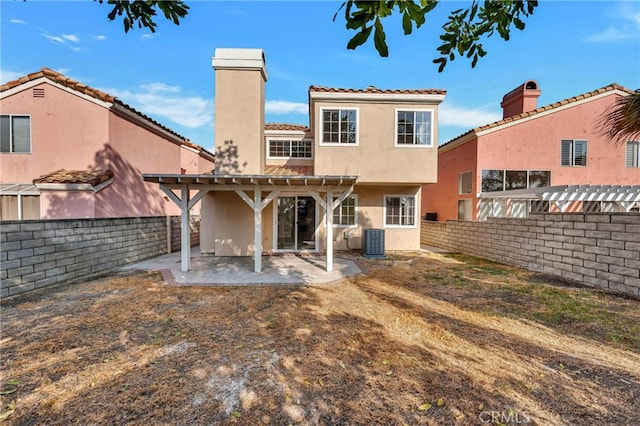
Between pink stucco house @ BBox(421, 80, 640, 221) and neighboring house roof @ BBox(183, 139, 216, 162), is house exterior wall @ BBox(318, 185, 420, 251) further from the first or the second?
neighboring house roof @ BBox(183, 139, 216, 162)

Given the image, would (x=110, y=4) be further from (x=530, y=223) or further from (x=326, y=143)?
(x=530, y=223)

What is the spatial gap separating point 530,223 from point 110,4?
1129 cm

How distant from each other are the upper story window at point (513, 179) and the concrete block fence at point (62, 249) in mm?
15166

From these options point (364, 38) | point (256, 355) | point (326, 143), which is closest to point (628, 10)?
point (364, 38)

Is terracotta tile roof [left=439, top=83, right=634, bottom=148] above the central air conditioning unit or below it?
above

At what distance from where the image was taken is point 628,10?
423cm

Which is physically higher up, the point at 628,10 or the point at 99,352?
the point at 628,10

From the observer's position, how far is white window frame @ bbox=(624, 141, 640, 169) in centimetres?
1357

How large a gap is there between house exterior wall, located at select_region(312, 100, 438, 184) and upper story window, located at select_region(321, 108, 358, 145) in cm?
16

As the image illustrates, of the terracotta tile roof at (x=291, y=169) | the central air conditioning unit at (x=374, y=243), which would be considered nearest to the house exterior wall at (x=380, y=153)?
the terracotta tile roof at (x=291, y=169)

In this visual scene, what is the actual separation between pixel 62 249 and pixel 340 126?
940 centimetres

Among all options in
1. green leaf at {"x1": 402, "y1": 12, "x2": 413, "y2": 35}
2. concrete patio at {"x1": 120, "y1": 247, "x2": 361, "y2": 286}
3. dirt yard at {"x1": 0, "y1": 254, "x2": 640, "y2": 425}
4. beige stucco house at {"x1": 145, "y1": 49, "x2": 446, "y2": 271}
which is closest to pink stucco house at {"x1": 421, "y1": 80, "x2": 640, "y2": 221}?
beige stucco house at {"x1": 145, "y1": 49, "x2": 446, "y2": 271}

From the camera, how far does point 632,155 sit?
13.6m

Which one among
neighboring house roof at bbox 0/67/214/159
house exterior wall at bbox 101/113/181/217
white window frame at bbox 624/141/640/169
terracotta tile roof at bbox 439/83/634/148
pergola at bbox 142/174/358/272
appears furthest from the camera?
white window frame at bbox 624/141/640/169
